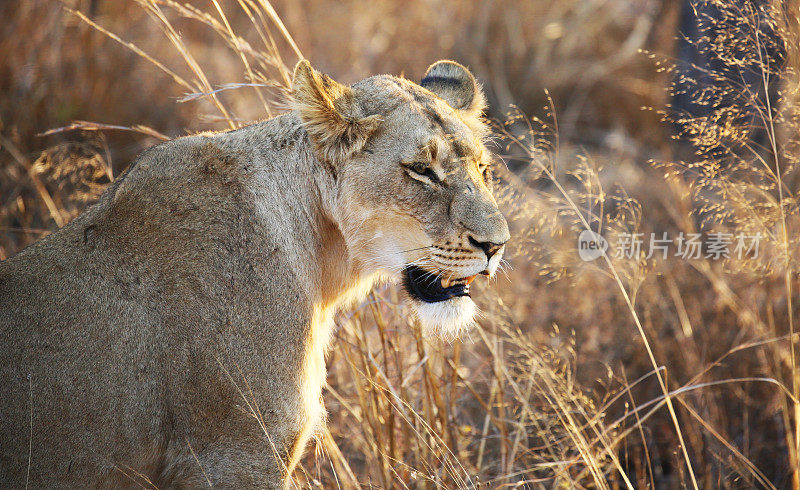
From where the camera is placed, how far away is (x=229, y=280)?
104 inches

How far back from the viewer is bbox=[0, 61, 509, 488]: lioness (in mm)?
2502

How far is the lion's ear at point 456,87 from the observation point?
3277 millimetres

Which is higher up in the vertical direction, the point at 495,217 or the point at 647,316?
the point at 495,217

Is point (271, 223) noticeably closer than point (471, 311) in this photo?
Yes

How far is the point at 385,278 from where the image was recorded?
310cm

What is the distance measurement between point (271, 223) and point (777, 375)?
132 inches

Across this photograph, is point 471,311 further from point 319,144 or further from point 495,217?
point 319,144

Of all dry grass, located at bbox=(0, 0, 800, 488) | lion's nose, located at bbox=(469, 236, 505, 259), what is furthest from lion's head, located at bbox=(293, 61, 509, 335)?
dry grass, located at bbox=(0, 0, 800, 488)

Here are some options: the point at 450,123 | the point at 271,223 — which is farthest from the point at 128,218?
the point at 450,123

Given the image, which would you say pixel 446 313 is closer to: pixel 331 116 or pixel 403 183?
pixel 403 183

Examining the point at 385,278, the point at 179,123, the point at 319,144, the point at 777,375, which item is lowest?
the point at 777,375

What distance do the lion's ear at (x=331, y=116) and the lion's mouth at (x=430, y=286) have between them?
516 millimetres

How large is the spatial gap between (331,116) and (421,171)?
1.24 ft

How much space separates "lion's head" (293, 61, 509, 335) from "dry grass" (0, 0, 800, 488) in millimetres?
389
